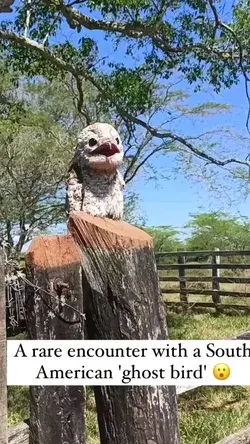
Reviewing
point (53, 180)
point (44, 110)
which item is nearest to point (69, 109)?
point (44, 110)

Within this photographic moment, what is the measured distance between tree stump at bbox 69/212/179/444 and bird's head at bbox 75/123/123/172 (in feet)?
1.25

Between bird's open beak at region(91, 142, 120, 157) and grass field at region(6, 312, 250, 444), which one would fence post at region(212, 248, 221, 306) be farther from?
bird's open beak at region(91, 142, 120, 157)

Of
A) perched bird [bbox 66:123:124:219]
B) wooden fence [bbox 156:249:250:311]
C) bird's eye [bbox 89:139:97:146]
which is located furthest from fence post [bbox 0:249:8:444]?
wooden fence [bbox 156:249:250:311]

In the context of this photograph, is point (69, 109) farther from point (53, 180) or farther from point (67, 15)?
point (67, 15)

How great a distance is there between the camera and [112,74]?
23.7 ft

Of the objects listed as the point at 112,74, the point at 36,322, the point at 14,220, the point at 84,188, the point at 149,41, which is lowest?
the point at 36,322

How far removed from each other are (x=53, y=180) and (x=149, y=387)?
10.9 metres

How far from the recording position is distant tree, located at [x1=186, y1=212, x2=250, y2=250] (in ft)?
71.4

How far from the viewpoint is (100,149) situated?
2.07 m

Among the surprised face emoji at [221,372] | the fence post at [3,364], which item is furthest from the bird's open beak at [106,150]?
the surprised face emoji at [221,372]

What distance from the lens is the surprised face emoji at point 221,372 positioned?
189 cm

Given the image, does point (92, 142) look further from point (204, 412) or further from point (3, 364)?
point (204, 412)

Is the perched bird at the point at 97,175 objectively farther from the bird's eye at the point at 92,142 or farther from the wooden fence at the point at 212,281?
the wooden fence at the point at 212,281

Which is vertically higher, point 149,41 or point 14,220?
point 149,41
